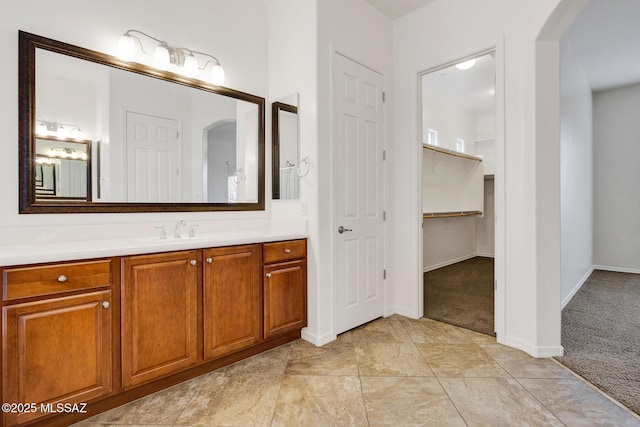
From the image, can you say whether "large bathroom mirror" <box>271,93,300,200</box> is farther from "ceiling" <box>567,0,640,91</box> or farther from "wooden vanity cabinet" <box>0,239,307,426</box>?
"ceiling" <box>567,0,640,91</box>

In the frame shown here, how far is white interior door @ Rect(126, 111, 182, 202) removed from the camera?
2.22 m

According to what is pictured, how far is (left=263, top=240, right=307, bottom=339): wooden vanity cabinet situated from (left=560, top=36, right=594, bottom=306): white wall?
8.80 feet

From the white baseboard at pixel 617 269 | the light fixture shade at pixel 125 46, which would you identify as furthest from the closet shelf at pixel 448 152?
the light fixture shade at pixel 125 46

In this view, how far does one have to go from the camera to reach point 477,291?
4012 millimetres

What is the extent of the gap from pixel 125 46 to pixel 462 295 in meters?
4.03

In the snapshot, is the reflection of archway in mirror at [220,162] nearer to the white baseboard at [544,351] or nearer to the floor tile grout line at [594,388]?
the white baseboard at [544,351]

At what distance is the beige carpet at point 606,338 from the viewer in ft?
6.47

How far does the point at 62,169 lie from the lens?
6.37 feet

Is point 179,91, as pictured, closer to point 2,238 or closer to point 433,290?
point 2,238

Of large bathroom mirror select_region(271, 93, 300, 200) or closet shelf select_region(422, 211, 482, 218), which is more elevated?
large bathroom mirror select_region(271, 93, 300, 200)

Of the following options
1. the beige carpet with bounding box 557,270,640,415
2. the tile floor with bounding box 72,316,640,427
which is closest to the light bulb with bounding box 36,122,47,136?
A: the tile floor with bounding box 72,316,640,427

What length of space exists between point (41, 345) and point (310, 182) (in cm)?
184

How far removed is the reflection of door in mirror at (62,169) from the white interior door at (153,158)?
0.24 m

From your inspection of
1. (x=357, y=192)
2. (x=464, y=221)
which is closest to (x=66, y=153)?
(x=357, y=192)
